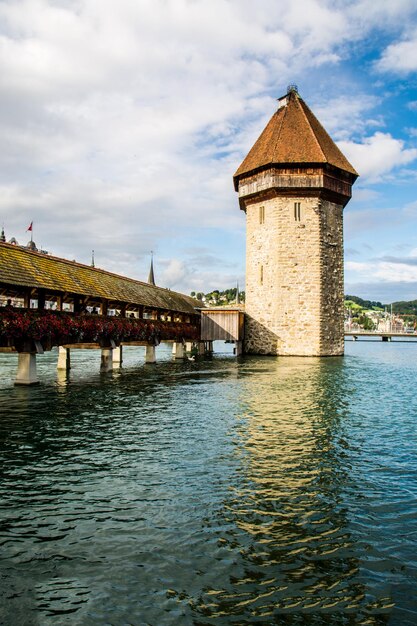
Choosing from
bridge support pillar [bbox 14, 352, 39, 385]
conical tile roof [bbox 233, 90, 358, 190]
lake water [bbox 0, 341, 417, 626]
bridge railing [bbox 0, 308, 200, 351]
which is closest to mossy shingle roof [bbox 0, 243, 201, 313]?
bridge railing [bbox 0, 308, 200, 351]

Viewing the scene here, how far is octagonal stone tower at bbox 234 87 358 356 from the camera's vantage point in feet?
95.8

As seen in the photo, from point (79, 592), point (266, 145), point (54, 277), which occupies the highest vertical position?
point (266, 145)

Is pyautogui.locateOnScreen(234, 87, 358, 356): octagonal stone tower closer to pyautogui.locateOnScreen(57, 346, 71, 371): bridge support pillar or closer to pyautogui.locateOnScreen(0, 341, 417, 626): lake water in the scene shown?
pyautogui.locateOnScreen(57, 346, 71, 371): bridge support pillar

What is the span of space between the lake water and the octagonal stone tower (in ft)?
63.8

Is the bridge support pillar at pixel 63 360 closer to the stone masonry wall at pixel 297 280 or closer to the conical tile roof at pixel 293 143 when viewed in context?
the stone masonry wall at pixel 297 280

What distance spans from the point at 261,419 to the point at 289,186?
22022 millimetres

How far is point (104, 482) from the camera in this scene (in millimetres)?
5887

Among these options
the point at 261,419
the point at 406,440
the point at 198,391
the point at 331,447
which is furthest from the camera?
the point at 198,391

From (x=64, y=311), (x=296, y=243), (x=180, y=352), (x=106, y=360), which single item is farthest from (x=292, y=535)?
(x=180, y=352)

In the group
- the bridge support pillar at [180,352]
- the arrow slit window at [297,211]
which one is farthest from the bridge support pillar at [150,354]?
the arrow slit window at [297,211]

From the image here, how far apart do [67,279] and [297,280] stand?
16.0 metres

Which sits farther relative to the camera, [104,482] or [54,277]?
[54,277]

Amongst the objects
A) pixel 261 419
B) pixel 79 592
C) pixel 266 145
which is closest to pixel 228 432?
pixel 261 419

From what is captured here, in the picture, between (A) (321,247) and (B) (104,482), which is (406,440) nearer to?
(B) (104,482)
